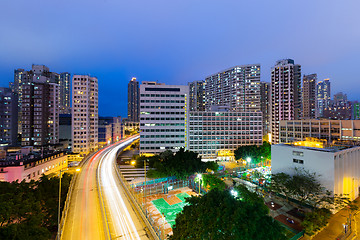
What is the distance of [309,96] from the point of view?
143500 millimetres

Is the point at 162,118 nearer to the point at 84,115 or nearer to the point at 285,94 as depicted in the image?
the point at 84,115

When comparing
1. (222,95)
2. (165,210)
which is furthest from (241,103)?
(165,210)

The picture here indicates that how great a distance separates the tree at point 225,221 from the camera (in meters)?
14.1

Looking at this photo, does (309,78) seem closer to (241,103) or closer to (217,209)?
(241,103)

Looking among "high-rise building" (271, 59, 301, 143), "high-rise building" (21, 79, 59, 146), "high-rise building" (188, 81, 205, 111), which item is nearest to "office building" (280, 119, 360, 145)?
"high-rise building" (271, 59, 301, 143)

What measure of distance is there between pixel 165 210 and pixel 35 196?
68.2ft

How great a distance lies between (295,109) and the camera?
103 metres

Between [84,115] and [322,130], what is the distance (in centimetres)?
10250

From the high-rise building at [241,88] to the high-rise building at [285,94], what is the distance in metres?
13.4

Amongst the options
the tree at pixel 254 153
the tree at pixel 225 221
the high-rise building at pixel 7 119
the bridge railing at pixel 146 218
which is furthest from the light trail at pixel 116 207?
the high-rise building at pixel 7 119

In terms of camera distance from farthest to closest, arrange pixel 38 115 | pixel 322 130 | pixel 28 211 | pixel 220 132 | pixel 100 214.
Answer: pixel 38 115 < pixel 220 132 < pixel 322 130 < pixel 100 214 < pixel 28 211

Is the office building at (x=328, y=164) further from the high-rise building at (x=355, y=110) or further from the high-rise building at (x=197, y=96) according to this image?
the high-rise building at (x=355, y=110)

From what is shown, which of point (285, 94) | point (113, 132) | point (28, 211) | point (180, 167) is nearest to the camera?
point (28, 211)

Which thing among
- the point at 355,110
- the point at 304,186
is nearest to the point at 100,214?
the point at 304,186
